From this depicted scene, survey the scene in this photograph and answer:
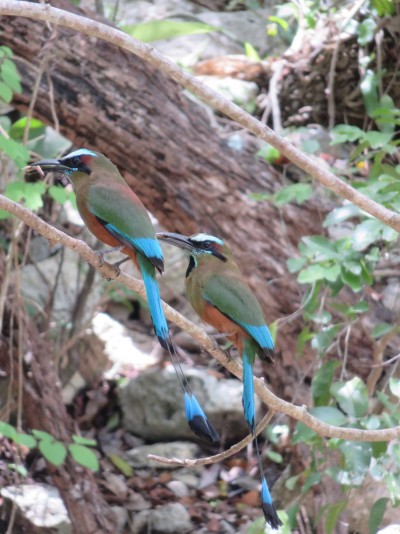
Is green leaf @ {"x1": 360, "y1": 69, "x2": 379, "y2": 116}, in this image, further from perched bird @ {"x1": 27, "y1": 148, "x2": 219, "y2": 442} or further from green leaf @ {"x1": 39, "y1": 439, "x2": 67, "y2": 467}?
perched bird @ {"x1": 27, "y1": 148, "x2": 219, "y2": 442}

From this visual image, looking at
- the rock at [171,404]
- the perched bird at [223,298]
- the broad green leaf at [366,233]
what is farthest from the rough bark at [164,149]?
the perched bird at [223,298]

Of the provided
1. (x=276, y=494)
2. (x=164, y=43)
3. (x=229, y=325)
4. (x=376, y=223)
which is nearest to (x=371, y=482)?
(x=276, y=494)

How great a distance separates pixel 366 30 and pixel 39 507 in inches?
130

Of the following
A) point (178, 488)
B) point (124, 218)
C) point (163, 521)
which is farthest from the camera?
point (178, 488)

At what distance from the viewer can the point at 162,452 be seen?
5.25 m

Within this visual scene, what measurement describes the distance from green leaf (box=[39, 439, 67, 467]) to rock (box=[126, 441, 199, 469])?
4.56ft

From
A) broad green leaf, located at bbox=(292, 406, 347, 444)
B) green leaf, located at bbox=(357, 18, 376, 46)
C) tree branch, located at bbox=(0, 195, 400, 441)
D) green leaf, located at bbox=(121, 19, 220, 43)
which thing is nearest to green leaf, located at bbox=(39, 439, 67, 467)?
broad green leaf, located at bbox=(292, 406, 347, 444)

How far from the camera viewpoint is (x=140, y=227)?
258 cm

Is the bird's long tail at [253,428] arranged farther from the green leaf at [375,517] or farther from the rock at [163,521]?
the rock at [163,521]

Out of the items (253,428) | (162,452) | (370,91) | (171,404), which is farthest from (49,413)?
(370,91)

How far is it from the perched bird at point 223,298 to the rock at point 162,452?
8.22 feet

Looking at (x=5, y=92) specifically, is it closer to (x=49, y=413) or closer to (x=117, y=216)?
(x=117, y=216)

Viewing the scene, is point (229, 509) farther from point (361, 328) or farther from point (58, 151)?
point (58, 151)

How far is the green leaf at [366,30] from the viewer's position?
5.43 m
